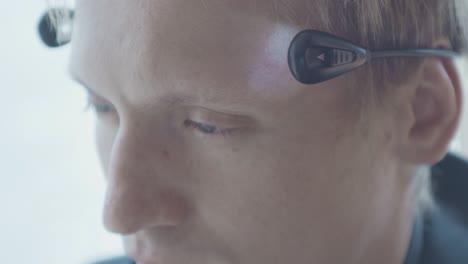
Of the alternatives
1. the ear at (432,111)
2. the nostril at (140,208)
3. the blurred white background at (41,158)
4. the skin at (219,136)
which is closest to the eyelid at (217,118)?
the skin at (219,136)

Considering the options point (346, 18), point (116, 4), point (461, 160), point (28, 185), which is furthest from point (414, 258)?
point (28, 185)

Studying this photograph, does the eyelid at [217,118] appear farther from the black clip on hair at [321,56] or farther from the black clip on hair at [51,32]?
the black clip on hair at [51,32]

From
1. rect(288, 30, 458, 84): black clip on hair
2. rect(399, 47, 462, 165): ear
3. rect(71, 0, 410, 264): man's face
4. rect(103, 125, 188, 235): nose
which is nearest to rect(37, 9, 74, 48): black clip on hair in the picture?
rect(71, 0, 410, 264): man's face

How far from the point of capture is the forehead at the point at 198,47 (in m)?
0.65

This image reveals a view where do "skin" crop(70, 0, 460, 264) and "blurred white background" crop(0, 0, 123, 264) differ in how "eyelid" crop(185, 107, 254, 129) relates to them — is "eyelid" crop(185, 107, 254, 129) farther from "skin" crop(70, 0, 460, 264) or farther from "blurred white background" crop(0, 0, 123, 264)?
"blurred white background" crop(0, 0, 123, 264)

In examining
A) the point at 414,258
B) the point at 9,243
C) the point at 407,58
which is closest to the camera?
the point at 407,58

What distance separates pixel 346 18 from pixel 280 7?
4.1 inches

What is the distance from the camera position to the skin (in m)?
0.66

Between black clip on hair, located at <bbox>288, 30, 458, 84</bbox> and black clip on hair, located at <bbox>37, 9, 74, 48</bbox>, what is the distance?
41 cm

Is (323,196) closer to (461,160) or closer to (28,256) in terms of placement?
(461,160)

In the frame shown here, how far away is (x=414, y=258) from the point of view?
3.34ft

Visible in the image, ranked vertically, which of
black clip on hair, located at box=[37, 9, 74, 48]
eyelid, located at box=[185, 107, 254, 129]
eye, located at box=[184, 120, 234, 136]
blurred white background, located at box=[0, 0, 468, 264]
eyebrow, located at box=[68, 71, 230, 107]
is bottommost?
blurred white background, located at box=[0, 0, 468, 264]

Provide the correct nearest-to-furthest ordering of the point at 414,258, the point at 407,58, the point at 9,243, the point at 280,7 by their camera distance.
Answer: the point at 280,7, the point at 407,58, the point at 414,258, the point at 9,243

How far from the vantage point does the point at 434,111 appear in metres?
0.83
